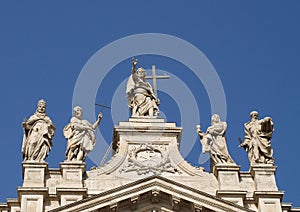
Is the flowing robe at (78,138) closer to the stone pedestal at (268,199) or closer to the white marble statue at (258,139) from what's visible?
the white marble statue at (258,139)

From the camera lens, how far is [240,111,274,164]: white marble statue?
138ft

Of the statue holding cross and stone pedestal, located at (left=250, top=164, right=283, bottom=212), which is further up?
the statue holding cross

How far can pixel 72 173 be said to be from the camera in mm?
40938

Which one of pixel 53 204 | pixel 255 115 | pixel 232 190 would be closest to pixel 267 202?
pixel 232 190

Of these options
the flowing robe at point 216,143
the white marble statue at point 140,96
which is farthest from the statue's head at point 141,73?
the flowing robe at point 216,143

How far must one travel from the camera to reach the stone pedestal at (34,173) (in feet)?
132

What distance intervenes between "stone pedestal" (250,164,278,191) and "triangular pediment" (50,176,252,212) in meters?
1.78

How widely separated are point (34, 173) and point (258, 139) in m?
7.68

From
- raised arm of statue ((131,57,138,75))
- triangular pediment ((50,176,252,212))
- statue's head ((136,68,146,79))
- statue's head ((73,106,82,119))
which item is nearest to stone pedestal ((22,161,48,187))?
triangular pediment ((50,176,252,212))

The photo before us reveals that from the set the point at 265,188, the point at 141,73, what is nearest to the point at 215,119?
the point at 141,73

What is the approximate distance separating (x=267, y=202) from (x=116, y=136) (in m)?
5.98

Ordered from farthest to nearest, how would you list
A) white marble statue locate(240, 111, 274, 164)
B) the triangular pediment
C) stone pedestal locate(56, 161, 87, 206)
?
white marble statue locate(240, 111, 274, 164) < stone pedestal locate(56, 161, 87, 206) < the triangular pediment

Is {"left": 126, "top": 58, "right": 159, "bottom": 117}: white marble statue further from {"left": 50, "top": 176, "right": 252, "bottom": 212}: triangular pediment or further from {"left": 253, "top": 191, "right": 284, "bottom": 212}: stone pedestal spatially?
{"left": 253, "top": 191, "right": 284, "bottom": 212}: stone pedestal

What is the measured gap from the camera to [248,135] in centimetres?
4284
